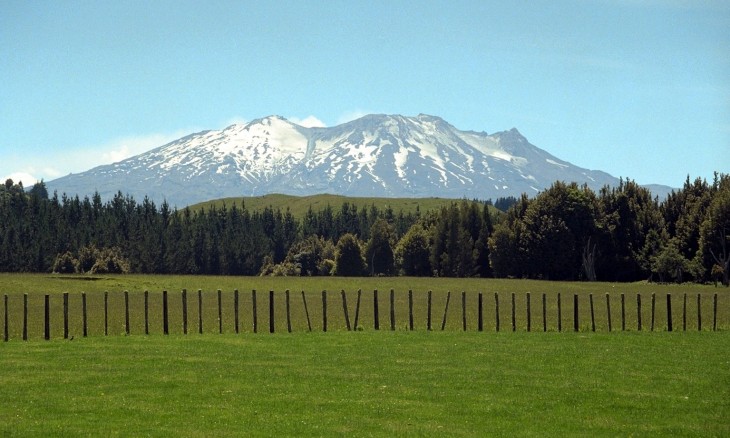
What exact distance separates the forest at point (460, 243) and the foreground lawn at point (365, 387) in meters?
86.5

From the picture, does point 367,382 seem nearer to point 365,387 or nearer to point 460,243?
point 365,387

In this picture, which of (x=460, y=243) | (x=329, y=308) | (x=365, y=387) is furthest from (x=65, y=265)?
(x=365, y=387)

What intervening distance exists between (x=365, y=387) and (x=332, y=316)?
105 feet

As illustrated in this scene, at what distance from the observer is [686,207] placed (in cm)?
12950

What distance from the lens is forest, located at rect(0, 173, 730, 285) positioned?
124031mm

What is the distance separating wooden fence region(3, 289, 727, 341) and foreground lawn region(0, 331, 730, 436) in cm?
519

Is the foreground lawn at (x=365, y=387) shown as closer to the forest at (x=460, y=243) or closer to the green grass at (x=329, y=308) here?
the green grass at (x=329, y=308)

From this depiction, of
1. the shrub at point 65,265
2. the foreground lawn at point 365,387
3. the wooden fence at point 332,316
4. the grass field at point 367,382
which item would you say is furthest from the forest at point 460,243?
the foreground lawn at point 365,387

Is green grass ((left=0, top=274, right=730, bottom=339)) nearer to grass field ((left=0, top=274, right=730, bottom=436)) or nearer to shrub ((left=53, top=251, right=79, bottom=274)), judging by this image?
grass field ((left=0, top=274, right=730, bottom=436))

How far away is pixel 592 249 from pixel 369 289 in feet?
146

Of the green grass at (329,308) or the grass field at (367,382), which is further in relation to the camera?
the green grass at (329,308)

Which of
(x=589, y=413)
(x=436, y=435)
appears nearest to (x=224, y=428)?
(x=436, y=435)

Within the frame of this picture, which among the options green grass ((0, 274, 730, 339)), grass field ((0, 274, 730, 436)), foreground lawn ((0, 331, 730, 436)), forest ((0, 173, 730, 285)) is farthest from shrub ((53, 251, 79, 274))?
foreground lawn ((0, 331, 730, 436))

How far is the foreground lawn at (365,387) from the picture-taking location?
20.5m
